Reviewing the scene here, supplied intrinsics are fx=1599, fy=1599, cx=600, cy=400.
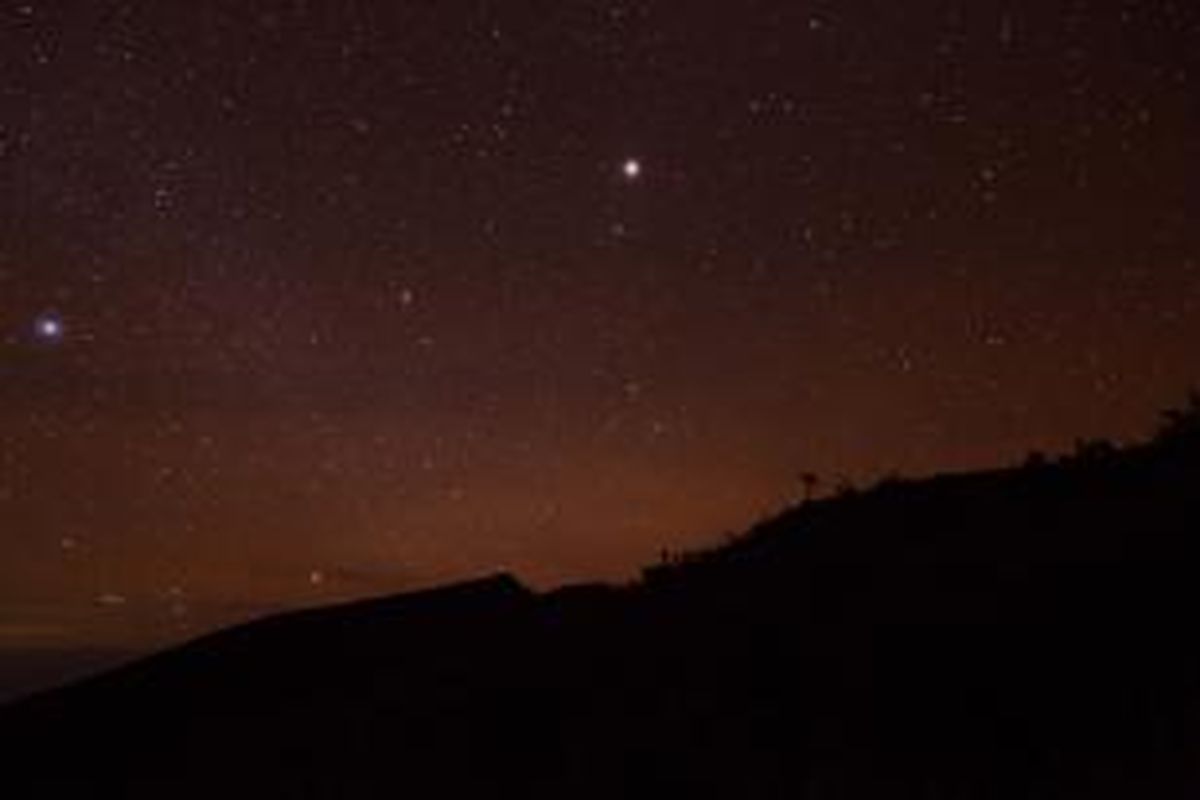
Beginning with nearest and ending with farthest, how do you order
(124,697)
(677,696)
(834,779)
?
(834,779) → (677,696) → (124,697)

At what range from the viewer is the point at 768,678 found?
9328 millimetres

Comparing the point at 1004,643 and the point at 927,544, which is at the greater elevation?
the point at 927,544

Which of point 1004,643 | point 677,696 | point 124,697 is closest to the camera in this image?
point 1004,643

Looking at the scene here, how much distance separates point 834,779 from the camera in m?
7.56

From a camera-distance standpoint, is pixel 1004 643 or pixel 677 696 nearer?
pixel 1004 643

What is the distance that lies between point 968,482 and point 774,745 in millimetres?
6112

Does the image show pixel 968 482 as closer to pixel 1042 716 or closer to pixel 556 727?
pixel 556 727

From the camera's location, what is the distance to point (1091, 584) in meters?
9.16

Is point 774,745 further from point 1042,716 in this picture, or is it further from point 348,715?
point 348,715

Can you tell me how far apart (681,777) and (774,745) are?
512mm

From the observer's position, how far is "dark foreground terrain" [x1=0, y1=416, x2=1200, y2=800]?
305 inches

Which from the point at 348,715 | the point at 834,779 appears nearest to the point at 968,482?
the point at 348,715

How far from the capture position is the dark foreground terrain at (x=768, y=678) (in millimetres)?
7734

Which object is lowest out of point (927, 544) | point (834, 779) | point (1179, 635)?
point (834, 779)
